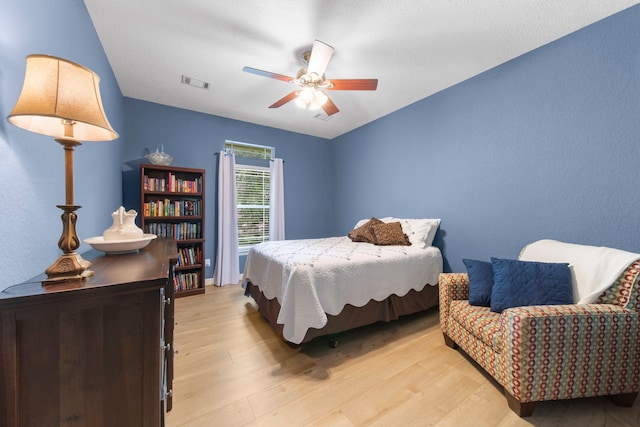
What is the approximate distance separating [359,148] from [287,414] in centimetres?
369

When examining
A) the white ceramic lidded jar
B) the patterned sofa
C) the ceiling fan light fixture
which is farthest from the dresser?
the ceiling fan light fixture

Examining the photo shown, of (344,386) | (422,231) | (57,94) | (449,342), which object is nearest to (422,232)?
(422,231)

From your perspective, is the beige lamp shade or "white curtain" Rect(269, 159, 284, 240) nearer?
the beige lamp shade

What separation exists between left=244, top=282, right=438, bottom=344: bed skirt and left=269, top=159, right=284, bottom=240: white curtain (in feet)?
4.71

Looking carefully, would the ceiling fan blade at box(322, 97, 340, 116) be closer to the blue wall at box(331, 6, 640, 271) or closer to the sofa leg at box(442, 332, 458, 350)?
the blue wall at box(331, 6, 640, 271)

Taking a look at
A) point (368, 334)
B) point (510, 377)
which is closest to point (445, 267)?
point (368, 334)

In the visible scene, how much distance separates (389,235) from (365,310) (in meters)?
1.03

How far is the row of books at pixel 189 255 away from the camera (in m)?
3.18

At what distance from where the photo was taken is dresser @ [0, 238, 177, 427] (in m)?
0.64

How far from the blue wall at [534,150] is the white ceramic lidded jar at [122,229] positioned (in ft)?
9.90

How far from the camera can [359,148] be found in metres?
4.09

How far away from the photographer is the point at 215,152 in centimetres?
357

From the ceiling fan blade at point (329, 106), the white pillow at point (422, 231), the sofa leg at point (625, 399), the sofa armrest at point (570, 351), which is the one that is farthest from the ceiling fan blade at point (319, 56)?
the sofa leg at point (625, 399)

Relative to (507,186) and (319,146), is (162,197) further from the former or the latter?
(507,186)
